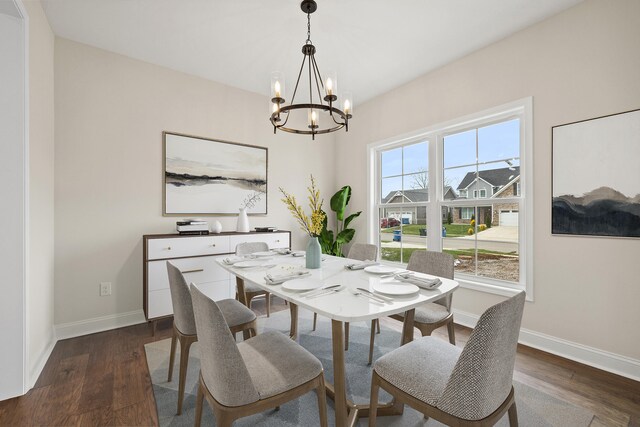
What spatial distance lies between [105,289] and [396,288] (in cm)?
293

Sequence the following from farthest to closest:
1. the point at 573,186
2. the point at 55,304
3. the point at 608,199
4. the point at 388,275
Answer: the point at 55,304
the point at 573,186
the point at 608,199
the point at 388,275

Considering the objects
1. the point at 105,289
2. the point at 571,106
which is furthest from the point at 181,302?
the point at 571,106

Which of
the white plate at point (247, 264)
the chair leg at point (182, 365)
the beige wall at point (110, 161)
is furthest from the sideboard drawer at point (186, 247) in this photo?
the chair leg at point (182, 365)

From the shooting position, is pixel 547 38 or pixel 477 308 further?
pixel 477 308

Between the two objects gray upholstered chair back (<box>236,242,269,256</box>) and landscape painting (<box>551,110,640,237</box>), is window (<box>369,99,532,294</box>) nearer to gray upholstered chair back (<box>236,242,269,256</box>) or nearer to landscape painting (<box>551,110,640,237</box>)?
landscape painting (<box>551,110,640,237</box>)

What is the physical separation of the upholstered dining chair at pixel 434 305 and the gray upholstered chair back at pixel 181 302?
1.34m

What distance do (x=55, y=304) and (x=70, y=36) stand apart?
252cm

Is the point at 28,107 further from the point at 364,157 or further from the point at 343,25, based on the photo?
the point at 364,157

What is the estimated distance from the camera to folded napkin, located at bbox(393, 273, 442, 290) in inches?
59.3

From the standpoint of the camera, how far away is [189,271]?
2.92m

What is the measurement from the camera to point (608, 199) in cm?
209

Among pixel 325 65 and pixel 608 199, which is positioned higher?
pixel 325 65

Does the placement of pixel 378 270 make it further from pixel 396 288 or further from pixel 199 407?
pixel 199 407

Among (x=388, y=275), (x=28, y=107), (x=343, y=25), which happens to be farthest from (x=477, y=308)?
(x=28, y=107)
